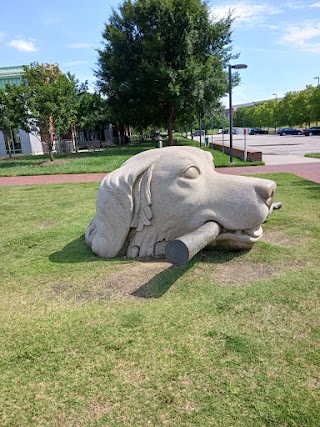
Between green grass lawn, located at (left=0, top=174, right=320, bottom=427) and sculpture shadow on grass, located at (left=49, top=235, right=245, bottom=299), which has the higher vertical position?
sculpture shadow on grass, located at (left=49, top=235, right=245, bottom=299)

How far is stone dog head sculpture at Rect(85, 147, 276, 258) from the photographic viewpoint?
4.06 metres

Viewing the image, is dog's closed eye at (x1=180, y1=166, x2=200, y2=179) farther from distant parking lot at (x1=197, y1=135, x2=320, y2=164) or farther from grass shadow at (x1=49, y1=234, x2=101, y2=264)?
distant parking lot at (x1=197, y1=135, x2=320, y2=164)

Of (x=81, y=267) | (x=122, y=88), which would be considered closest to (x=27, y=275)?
(x=81, y=267)

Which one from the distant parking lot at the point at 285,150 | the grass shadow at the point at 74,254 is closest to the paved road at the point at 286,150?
the distant parking lot at the point at 285,150

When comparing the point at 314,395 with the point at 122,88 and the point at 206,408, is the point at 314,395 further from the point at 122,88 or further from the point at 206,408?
the point at 122,88

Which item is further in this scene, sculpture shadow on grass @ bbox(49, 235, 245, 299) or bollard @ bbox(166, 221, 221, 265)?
sculpture shadow on grass @ bbox(49, 235, 245, 299)

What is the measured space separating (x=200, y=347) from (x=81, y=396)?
914 mm

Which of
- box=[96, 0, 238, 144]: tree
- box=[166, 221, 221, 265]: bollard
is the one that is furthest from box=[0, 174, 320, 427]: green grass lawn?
box=[96, 0, 238, 144]: tree

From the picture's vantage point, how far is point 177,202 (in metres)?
4.11

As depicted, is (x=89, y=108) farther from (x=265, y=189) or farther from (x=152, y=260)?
(x=265, y=189)

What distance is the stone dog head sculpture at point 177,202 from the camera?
4.06 m

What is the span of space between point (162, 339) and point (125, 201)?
175cm

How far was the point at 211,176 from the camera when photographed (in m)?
4.35

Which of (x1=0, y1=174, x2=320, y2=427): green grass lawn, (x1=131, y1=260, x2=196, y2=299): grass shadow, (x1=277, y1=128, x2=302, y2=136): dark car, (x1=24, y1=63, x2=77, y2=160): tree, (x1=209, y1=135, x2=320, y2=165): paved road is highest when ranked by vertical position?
(x1=24, y1=63, x2=77, y2=160): tree
